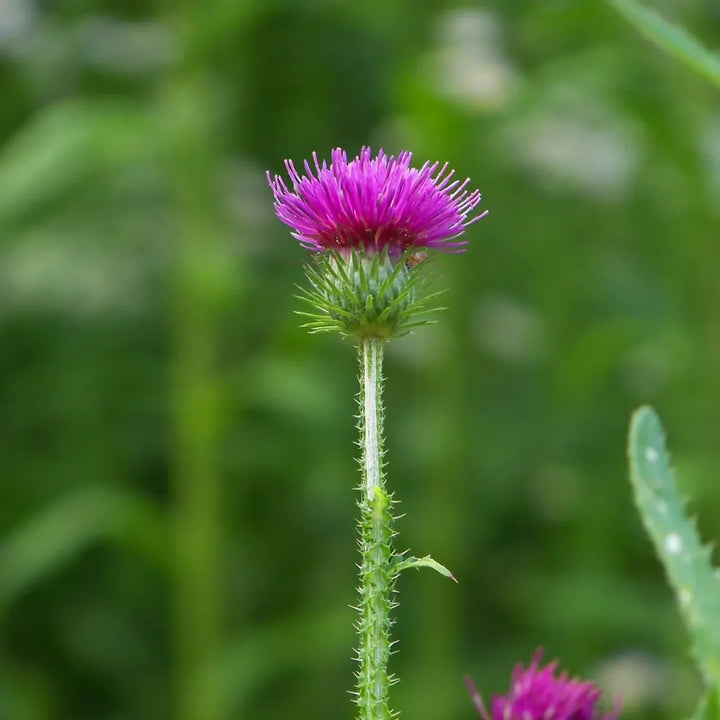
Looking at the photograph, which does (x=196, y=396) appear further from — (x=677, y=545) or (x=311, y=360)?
(x=677, y=545)

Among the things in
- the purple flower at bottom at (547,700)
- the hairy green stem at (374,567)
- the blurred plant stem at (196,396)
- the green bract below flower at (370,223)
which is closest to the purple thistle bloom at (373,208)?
the green bract below flower at (370,223)

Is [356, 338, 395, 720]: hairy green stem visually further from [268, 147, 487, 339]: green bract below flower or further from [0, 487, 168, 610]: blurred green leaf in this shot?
[0, 487, 168, 610]: blurred green leaf

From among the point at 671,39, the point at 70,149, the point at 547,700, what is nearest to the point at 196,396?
the point at 70,149

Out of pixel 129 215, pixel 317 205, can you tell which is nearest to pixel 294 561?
pixel 129 215

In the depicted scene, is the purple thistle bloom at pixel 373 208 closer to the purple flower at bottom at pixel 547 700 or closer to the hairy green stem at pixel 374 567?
the hairy green stem at pixel 374 567

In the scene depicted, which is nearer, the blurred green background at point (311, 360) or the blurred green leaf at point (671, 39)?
the blurred green leaf at point (671, 39)

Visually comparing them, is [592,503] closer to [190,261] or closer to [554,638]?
[554,638]

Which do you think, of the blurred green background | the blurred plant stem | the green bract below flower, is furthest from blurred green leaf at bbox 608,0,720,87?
the blurred plant stem
